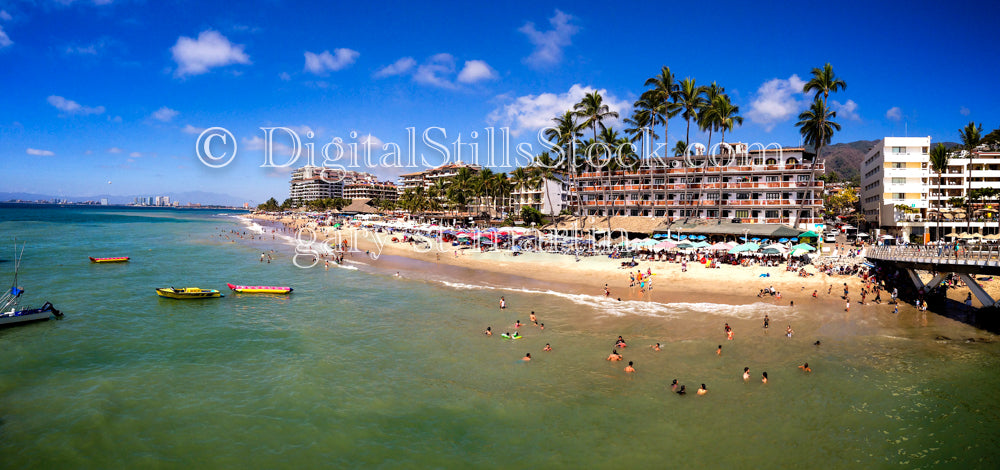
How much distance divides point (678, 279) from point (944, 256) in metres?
16.6

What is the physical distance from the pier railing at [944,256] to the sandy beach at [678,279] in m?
3.31

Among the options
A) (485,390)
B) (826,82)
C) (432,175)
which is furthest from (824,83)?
(432,175)

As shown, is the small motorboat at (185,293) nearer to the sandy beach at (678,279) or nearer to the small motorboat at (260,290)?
the small motorboat at (260,290)

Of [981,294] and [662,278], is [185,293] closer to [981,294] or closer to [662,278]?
[662,278]

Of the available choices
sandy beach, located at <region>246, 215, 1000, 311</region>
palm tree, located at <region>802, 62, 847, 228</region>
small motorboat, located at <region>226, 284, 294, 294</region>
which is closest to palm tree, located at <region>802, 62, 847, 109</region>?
palm tree, located at <region>802, 62, 847, 228</region>

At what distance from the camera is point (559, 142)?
73.2 m

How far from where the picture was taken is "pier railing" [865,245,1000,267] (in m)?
25.8

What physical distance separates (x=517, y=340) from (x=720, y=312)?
14119mm

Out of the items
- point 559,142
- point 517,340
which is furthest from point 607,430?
point 559,142

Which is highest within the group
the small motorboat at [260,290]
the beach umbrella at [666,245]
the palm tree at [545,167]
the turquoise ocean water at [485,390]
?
the palm tree at [545,167]

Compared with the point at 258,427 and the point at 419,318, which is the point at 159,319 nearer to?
the point at 419,318

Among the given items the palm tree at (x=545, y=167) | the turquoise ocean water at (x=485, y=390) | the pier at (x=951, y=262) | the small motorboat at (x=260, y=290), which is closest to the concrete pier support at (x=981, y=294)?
the pier at (x=951, y=262)

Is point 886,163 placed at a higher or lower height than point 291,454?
higher

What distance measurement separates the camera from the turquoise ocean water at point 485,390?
49.8ft
